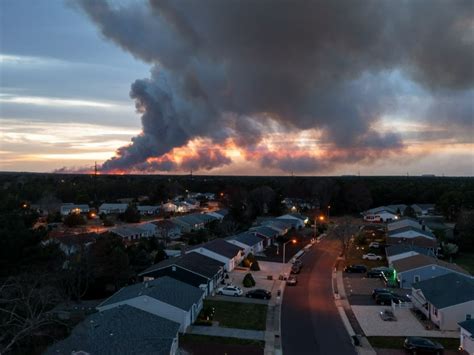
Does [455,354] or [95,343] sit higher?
[95,343]

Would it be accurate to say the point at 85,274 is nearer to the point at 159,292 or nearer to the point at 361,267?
the point at 159,292

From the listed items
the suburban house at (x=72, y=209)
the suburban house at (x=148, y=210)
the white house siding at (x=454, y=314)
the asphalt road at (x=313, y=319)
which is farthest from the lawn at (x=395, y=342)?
the suburban house at (x=72, y=209)

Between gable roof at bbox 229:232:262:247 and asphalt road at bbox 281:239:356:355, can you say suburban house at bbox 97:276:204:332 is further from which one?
gable roof at bbox 229:232:262:247

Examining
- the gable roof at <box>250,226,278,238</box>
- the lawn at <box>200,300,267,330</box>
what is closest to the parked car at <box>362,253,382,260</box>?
the gable roof at <box>250,226,278,238</box>

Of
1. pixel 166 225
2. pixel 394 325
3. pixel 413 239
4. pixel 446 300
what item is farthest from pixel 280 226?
pixel 446 300

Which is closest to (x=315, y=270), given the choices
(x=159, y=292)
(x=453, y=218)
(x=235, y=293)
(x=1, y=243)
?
(x=235, y=293)

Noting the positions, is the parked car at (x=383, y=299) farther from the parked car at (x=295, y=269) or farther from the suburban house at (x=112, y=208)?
the suburban house at (x=112, y=208)

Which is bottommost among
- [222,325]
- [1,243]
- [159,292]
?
[222,325]
